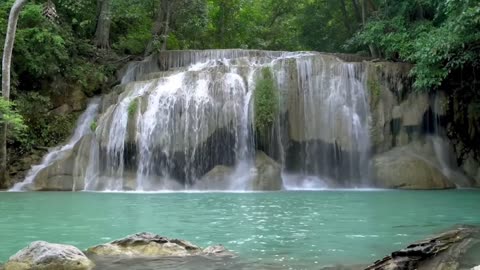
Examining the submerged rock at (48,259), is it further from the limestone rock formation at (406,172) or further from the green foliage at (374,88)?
the green foliage at (374,88)

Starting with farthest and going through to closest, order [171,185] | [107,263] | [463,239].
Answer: [171,185] → [463,239] → [107,263]

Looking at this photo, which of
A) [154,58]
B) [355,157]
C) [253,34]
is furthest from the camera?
[253,34]

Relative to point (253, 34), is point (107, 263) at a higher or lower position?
lower

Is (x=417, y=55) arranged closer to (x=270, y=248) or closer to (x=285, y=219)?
(x=285, y=219)

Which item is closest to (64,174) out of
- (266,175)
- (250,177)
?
(250,177)

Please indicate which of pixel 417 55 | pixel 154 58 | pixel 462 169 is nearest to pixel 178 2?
pixel 154 58

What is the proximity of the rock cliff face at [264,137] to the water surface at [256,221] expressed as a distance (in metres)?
2.70

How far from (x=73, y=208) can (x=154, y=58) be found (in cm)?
1278

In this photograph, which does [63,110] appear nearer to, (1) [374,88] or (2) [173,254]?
(1) [374,88]

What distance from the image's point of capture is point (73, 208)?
11.9 metres

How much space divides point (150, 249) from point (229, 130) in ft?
39.8


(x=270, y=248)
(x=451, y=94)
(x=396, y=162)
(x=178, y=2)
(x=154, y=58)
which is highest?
(x=178, y=2)

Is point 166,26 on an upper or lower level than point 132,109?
upper

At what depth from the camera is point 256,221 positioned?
9742 millimetres
